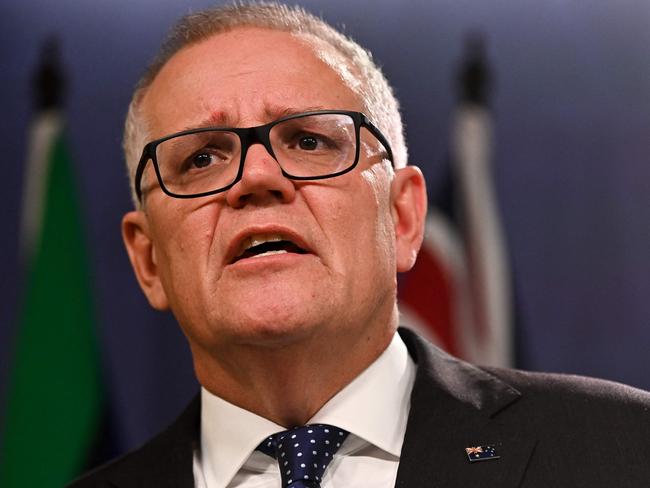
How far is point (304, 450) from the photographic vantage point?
1.75 meters

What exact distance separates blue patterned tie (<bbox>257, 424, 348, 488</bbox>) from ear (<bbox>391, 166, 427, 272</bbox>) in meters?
0.39

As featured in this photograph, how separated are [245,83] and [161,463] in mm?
784

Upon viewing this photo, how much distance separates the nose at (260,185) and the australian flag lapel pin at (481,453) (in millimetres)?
552

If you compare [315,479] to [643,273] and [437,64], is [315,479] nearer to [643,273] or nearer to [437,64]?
[643,273]

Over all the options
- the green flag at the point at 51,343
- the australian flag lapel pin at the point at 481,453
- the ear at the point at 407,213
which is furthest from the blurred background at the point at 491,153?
the australian flag lapel pin at the point at 481,453

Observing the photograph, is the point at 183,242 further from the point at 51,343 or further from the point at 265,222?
the point at 51,343

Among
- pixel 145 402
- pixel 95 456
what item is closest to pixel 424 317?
pixel 145 402

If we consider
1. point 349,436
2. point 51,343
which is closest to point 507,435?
point 349,436

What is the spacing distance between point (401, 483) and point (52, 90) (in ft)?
8.11

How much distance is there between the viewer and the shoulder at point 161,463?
191 cm

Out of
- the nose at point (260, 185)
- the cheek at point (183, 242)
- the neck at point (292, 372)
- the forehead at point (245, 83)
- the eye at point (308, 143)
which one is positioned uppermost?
the forehead at point (245, 83)

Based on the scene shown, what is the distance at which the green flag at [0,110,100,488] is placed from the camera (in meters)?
3.45

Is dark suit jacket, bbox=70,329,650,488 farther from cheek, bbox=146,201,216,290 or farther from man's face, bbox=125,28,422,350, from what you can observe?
cheek, bbox=146,201,216,290

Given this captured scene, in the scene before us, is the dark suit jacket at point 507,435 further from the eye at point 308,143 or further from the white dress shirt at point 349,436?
the eye at point 308,143
